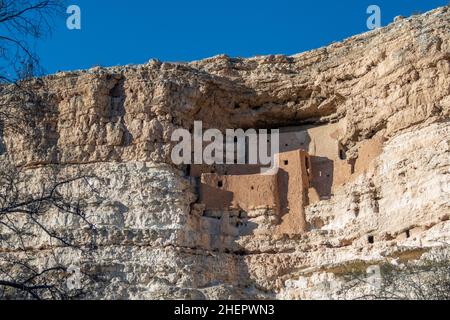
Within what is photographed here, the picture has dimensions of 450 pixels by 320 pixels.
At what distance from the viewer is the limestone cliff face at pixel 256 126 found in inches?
843

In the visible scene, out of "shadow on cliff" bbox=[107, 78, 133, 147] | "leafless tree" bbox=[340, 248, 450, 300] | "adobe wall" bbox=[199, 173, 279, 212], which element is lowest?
"leafless tree" bbox=[340, 248, 450, 300]

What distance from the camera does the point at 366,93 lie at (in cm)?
2445

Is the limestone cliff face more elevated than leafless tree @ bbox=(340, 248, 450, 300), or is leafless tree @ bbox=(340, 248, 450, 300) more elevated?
the limestone cliff face

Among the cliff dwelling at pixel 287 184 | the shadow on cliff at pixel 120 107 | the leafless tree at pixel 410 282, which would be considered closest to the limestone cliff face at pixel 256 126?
the shadow on cliff at pixel 120 107

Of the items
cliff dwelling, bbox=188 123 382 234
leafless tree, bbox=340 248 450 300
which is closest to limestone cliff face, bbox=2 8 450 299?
cliff dwelling, bbox=188 123 382 234

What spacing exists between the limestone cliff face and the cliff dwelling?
0.27m

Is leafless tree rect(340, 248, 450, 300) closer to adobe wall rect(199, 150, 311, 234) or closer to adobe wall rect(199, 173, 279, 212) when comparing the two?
adobe wall rect(199, 150, 311, 234)

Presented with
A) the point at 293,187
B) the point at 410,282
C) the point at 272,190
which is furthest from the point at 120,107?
the point at 410,282

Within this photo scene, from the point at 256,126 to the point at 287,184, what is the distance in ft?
10.6

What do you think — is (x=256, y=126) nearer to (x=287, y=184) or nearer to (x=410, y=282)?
(x=287, y=184)

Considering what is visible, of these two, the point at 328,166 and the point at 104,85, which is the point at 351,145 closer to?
the point at 328,166

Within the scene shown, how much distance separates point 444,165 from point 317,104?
18.8 feet

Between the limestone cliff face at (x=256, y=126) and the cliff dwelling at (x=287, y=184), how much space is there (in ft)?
0.90

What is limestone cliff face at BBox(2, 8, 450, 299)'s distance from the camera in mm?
21422
